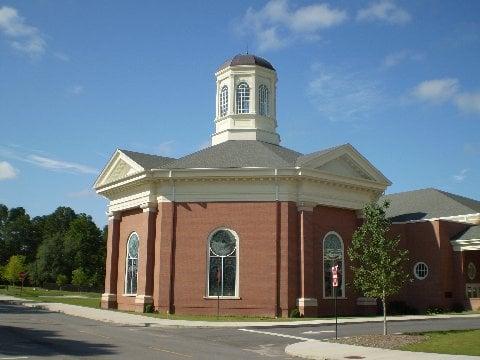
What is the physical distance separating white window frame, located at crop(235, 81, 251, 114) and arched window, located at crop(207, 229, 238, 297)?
1196 cm

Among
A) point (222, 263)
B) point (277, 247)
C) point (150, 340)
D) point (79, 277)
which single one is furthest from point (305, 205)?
point (79, 277)

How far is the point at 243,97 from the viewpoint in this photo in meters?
40.7

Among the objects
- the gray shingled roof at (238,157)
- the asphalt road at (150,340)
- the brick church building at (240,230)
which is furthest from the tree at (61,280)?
the asphalt road at (150,340)

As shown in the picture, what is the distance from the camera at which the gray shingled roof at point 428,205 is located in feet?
137

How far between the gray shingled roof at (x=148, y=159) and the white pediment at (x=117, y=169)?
309 millimetres

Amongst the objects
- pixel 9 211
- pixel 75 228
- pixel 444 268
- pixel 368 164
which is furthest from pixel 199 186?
pixel 9 211

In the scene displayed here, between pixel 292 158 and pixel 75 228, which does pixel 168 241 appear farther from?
pixel 75 228

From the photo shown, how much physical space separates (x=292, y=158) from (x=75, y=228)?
82.4 metres

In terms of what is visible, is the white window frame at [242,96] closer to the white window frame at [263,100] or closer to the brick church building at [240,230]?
the white window frame at [263,100]

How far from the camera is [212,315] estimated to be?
100ft

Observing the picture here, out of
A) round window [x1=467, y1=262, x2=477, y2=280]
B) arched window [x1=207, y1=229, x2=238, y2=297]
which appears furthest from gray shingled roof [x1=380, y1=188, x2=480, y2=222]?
arched window [x1=207, y1=229, x2=238, y2=297]

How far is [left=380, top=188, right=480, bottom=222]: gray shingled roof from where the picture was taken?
137 ft

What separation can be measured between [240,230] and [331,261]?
599 cm

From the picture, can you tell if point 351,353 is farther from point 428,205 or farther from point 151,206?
point 428,205
